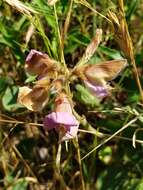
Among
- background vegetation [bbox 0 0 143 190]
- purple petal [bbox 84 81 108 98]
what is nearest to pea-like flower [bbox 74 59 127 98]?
purple petal [bbox 84 81 108 98]

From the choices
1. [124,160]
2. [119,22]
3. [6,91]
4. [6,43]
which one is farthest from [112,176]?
[119,22]

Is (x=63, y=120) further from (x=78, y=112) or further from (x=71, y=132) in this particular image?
(x=78, y=112)

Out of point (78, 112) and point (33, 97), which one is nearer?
point (33, 97)

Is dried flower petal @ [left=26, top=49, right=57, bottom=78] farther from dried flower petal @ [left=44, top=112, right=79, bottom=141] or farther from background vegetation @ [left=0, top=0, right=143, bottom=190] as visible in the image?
background vegetation @ [left=0, top=0, right=143, bottom=190]

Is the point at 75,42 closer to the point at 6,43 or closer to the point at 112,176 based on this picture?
the point at 6,43

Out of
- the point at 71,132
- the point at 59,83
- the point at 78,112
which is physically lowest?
the point at 78,112

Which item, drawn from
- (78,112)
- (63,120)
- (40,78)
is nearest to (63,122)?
(63,120)

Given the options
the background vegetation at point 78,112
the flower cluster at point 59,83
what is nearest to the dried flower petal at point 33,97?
the flower cluster at point 59,83
